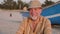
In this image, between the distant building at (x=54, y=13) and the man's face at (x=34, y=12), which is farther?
the distant building at (x=54, y=13)

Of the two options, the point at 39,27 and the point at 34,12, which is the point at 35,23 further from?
the point at 34,12

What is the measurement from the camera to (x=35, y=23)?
303cm

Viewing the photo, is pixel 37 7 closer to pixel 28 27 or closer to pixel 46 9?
pixel 28 27

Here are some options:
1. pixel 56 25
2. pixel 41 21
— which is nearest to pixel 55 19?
pixel 56 25

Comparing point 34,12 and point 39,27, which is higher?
point 34,12

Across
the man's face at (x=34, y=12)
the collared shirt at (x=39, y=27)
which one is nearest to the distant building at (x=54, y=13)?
the collared shirt at (x=39, y=27)

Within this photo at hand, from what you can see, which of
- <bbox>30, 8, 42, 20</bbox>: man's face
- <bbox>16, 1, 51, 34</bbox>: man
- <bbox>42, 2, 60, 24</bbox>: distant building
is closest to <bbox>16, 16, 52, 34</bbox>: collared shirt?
<bbox>16, 1, 51, 34</bbox>: man

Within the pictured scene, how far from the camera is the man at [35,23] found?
2.92 meters

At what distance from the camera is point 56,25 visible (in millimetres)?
14102

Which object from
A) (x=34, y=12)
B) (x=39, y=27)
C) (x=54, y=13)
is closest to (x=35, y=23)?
(x=39, y=27)

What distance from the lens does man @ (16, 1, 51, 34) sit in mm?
2916

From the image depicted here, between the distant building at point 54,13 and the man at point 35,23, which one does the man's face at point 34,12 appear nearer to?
the man at point 35,23

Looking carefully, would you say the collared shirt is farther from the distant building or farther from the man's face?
the distant building

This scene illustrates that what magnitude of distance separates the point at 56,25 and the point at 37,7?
11297 millimetres
